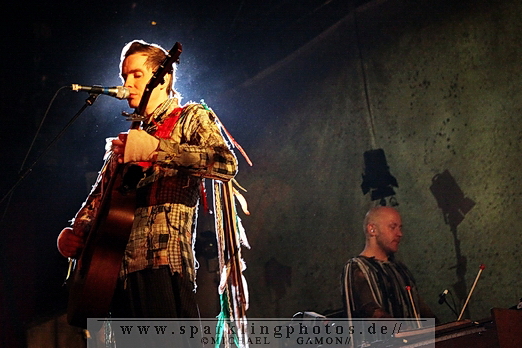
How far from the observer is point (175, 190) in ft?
7.45

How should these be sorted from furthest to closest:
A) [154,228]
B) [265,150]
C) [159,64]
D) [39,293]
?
1. [265,150]
2. [39,293]
3. [159,64]
4. [154,228]

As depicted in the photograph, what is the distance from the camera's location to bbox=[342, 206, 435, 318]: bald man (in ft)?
14.5

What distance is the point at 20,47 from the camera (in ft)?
14.7

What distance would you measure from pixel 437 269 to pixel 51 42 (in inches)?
132

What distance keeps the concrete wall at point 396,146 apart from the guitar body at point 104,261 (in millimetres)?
3215

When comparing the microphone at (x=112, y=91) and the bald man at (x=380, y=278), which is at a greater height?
the microphone at (x=112, y=91)

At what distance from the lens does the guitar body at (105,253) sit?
6.79ft

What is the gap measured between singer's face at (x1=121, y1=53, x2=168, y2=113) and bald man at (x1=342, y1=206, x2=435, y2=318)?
2.38 metres

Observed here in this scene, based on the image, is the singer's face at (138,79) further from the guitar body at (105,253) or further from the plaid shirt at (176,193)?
the guitar body at (105,253)

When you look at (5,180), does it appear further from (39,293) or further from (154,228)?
(154,228)

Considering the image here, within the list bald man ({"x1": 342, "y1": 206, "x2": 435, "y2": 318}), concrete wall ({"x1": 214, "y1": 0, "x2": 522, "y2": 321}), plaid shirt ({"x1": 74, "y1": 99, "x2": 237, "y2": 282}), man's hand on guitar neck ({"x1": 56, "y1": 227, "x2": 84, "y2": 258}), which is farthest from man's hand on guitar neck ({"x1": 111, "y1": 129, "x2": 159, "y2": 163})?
concrete wall ({"x1": 214, "y1": 0, "x2": 522, "y2": 321})

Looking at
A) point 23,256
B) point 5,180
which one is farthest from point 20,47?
point 23,256

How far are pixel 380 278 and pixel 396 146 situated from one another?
1143 mm

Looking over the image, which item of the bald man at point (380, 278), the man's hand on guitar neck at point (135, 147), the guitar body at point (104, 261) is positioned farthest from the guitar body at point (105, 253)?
the bald man at point (380, 278)
